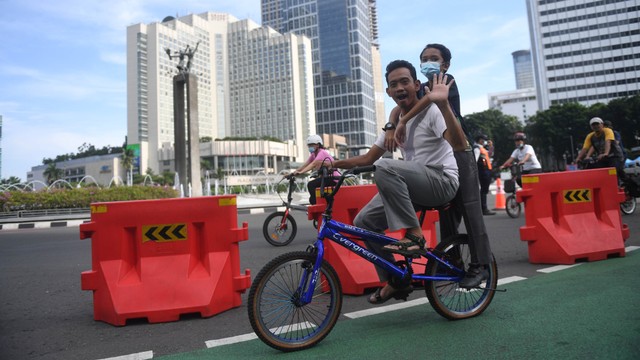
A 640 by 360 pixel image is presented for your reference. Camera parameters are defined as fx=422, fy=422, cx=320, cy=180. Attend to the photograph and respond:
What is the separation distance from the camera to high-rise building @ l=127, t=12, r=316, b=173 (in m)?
119

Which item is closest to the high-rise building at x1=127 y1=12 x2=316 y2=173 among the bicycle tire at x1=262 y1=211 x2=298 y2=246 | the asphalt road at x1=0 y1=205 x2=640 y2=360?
the bicycle tire at x1=262 y1=211 x2=298 y2=246

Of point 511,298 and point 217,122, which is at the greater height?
point 217,122

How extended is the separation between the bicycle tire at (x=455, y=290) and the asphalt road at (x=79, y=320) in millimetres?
528

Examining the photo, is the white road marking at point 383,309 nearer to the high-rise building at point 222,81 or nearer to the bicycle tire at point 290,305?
the bicycle tire at point 290,305

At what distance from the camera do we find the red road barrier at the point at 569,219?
15.5 ft

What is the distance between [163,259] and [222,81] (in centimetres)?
14876

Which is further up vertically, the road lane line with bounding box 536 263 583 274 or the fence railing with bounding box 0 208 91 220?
the fence railing with bounding box 0 208 91 220

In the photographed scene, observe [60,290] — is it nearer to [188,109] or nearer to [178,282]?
[178,282]

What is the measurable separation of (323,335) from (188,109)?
29.8m

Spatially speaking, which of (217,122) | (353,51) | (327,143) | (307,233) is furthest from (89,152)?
(307,233)

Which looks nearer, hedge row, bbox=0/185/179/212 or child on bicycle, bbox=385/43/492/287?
child on bicycle, bbox=385/43/492/287

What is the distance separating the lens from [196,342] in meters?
2.80

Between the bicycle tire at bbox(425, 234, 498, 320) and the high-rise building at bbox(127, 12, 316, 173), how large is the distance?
118032mm

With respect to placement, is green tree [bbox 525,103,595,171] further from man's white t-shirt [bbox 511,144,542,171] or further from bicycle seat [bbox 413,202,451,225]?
bicycle seat [bbox 413,202,451,225]
